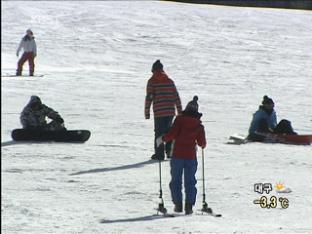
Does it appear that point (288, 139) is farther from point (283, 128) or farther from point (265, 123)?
point (265, 123)

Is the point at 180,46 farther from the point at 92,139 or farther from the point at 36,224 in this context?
the point at 36,224

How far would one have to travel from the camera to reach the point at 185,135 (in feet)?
27.3

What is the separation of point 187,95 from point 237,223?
11253 millimetres

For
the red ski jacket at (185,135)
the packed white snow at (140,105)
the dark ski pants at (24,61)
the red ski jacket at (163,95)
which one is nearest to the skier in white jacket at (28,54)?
the dark ski pants at (24,61)

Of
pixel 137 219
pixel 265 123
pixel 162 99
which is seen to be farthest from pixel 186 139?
pixel 265 123

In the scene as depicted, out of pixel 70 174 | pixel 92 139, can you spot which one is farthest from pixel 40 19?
pixel 70 174

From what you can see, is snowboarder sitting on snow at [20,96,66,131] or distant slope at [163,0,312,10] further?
distant slope at [163,0,312,10]

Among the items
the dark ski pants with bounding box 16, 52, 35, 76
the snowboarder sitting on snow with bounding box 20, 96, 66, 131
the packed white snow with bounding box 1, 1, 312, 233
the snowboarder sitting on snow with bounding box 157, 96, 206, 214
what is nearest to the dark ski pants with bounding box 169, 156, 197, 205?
the snowboarder sitting on snow with bounding box 157, 96, 206, 214

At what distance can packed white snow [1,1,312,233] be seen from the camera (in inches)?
338

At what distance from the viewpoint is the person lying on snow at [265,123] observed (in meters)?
13.3

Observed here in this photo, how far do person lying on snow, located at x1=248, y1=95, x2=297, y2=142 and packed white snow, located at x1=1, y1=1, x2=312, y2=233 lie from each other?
8.6 inches

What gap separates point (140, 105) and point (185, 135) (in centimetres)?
945

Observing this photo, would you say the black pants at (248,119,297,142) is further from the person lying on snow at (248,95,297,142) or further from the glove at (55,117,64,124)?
the glove at (55,117,64,124)

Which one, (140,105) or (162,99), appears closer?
(162,99)
